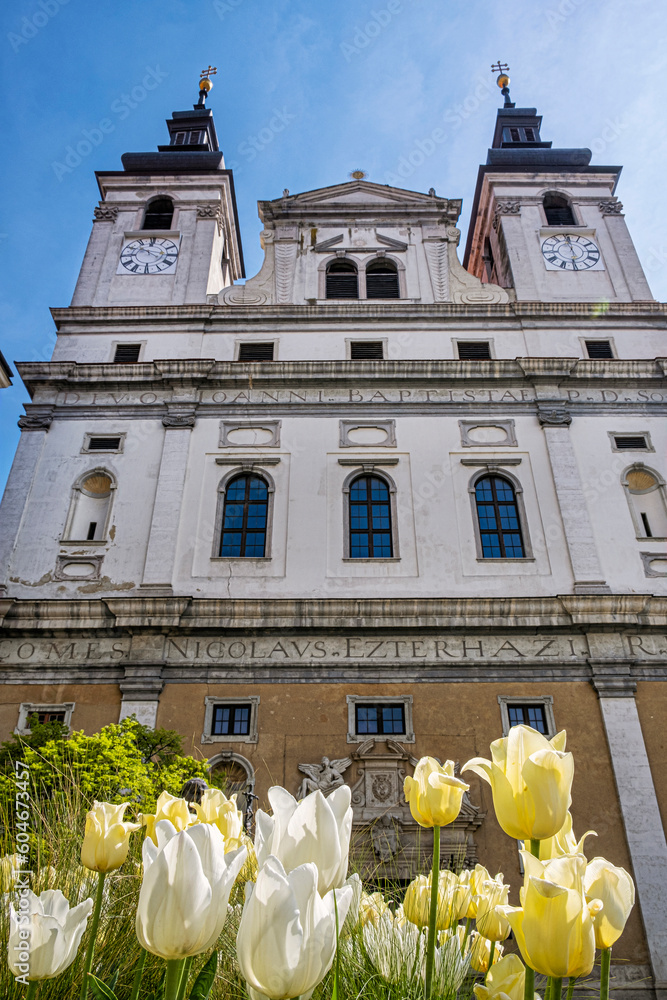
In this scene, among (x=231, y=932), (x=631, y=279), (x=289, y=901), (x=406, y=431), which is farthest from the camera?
(x=631, y=279)

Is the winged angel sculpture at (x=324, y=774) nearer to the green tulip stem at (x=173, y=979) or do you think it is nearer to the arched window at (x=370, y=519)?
the arched window at (x=370, y=519)

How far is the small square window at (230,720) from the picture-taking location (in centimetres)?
1314

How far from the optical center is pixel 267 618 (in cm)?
1414

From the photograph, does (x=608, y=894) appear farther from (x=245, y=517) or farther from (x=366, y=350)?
(x=366, y=350)

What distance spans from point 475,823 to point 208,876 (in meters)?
11.9

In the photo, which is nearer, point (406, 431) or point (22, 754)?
point (22, 754)

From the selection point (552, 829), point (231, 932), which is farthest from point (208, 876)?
point (231, 932)

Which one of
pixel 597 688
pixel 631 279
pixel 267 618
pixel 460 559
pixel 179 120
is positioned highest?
pixel 179 120

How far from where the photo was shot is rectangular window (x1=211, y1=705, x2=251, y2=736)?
43.6 ft

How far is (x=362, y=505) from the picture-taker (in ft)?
52.9

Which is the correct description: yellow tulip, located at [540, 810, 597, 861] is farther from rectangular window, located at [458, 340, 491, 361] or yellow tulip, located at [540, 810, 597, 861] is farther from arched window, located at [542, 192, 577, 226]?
arched window, located at [542, 192, 577, 226]

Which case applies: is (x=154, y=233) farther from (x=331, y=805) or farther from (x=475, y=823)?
(x=331, y=805)

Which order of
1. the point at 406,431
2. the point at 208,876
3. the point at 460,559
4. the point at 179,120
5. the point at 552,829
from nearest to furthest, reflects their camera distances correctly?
1. the point at 208,876
2. the point at 552,829
3. the point at 460,559
4. the point at 406,431
5. the point at 179,120

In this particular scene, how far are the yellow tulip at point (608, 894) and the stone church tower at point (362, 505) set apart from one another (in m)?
9.68
